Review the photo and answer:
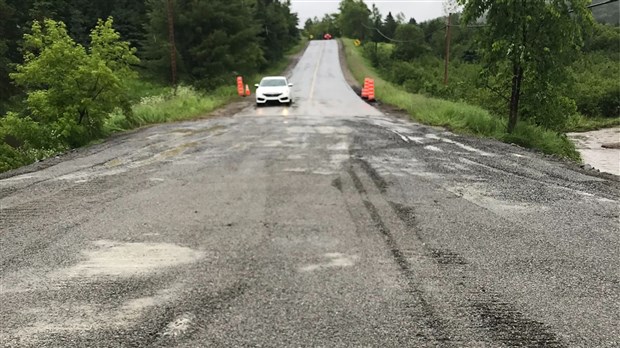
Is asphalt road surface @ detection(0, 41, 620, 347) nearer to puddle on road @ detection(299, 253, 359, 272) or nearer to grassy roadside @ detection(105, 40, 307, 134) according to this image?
puddle on road @ detection(299, 253, 359, 272)

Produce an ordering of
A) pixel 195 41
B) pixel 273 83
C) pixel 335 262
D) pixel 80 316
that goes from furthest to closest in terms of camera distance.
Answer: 1. pixel 195 41
2. pixel 273 83
3. pixel 335 262
4. pixel 80 316

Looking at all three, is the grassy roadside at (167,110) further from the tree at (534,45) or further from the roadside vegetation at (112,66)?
the tree at (534,45)

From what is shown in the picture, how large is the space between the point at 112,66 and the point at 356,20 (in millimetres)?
114266

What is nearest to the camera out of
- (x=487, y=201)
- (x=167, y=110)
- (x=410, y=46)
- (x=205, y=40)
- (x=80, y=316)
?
(x=80, y=316)

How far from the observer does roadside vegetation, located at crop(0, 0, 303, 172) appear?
12781 mm

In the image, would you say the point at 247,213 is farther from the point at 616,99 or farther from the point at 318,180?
the point at 616,99

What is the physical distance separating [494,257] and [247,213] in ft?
10.2

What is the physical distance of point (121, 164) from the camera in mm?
9805

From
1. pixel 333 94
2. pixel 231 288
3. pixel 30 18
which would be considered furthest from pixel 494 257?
pixel 30 18

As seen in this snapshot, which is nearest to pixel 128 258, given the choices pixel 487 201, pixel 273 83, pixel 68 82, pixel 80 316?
pixel 80 316

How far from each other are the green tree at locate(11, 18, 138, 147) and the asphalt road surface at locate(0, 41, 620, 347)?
12.3ft

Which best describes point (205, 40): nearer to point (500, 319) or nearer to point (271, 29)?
point (271, 29)

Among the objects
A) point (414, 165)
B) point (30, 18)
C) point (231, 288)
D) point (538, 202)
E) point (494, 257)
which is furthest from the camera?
point (30, 18)

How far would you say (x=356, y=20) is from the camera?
399 ft
